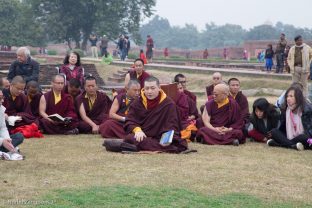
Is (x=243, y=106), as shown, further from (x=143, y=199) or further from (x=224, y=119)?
(x=143, y=199)

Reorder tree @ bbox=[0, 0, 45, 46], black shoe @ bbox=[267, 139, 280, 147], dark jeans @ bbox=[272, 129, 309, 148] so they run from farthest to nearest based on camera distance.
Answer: tree @ bbox=[0, 0, 45, 46], black shoe @ bbox=[267, 139, 280, 147], dark jeans @ bbox=[272, 129, 309, 148]

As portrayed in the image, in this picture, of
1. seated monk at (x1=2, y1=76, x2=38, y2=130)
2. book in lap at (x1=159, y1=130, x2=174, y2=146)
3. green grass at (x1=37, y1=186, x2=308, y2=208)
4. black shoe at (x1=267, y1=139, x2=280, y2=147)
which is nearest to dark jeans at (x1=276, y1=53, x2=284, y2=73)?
black shoe at (x1=267, y1=139, x2=280, y2=147)

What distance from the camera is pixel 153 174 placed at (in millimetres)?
6664

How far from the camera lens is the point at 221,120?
9703 millimetres

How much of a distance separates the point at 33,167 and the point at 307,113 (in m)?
4.08

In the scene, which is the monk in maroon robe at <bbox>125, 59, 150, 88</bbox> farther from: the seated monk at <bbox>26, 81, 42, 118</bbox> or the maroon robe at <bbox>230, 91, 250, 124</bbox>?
the maroon robe at <bbox>230, 91, 250, 124</bbox>

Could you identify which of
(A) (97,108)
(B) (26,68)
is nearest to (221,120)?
(A) (97,108)

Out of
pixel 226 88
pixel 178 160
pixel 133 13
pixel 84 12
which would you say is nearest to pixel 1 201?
pixel 178 160

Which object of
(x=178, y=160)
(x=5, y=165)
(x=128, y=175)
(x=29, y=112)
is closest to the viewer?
(x=128, y=175)

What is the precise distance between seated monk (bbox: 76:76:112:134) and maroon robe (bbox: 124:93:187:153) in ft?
7.17

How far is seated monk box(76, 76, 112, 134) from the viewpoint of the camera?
35.4 feet

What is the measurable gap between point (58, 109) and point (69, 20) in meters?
38.8

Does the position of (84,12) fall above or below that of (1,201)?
above

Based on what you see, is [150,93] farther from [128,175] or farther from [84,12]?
[84,12]
